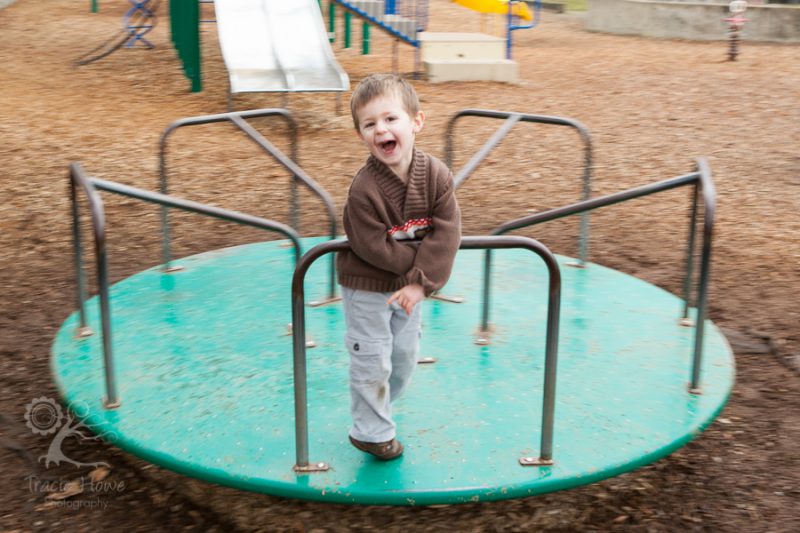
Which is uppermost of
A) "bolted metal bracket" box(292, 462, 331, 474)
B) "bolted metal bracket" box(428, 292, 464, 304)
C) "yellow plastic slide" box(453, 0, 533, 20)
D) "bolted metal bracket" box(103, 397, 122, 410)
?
"yellow plastic slide" box(453, 0, 533, 20)

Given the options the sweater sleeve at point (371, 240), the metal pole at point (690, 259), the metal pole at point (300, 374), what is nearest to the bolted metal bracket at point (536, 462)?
the metal pole at point (300, 374)

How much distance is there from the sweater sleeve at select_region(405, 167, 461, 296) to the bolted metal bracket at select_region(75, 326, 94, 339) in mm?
1809

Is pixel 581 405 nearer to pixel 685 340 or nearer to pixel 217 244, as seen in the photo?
pixel 685 340

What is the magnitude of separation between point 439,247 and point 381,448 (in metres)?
0.67

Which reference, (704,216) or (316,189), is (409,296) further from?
(316,189)

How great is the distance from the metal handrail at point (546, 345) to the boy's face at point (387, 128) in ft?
0.80

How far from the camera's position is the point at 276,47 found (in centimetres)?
973

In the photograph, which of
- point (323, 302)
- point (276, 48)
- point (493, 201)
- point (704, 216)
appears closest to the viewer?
point (704, 216)

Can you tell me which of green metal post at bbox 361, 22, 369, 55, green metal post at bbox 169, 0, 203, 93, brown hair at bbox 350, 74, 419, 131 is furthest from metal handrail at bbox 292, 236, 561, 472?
green metal post at bbox 361, 22, 369, 55

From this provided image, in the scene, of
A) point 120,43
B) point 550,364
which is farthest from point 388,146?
point 120,43

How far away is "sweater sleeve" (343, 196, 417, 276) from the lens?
8.21 feet

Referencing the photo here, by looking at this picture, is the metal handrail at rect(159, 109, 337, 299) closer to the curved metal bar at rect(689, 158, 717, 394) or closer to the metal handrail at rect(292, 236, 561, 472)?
the metal handrail at rect(292, 236, 561, 472)

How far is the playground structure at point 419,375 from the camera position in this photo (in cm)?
280

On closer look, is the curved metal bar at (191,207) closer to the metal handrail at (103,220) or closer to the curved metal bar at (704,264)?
the metal handrail at (103,220)
